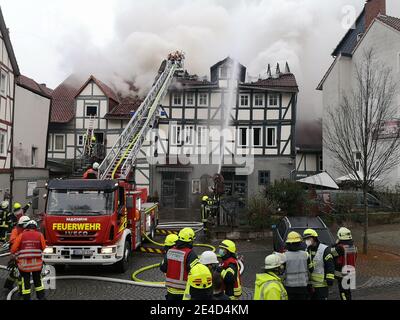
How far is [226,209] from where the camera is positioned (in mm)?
15734

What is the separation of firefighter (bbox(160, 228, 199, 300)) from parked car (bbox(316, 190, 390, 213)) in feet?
40.3

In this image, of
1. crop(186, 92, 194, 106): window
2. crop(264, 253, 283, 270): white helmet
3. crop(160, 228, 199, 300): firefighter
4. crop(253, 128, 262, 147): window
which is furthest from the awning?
crop(264, 253, 283, 270): white helmet

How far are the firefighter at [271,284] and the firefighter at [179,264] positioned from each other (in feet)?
3.99

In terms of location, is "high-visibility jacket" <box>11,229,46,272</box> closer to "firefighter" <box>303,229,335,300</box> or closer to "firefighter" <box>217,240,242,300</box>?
"firefighter" <box>217,240,242,300</box>

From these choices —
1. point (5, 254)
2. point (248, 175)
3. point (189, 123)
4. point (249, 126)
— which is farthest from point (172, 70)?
point (5, 254)

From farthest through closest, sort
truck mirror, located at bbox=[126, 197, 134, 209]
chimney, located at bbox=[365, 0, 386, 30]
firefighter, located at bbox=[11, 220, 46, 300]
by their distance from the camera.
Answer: chimney, located at bbox=[365, 0, 386, 30], truck mirror, located at bbox=[126, 197, 134, 209], firefighter, located at bbox=[11, 220, 46, 300]

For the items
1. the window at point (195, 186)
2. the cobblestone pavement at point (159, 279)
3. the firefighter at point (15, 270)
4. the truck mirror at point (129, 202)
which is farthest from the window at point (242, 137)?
the firefighter at point (15, 270)

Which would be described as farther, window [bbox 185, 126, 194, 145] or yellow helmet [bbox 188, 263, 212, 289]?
window [bbox 185, 126, 194, 145]

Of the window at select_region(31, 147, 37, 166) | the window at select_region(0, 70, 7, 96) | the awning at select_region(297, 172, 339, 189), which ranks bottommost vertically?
the awning at select_region(297, 172, 339, 189)

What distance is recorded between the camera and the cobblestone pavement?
809 centimetres

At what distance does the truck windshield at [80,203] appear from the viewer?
377 inches

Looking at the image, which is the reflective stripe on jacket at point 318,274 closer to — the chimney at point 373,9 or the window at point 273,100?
the window at point 273,100

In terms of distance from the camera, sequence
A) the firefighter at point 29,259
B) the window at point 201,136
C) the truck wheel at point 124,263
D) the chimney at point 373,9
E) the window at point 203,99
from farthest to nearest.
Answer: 1. the window at point 203,99
2. the window at point 201,136
3. the chimney at point 373,9
4. the truck wheel at point 124,263
5. the firefighter at point 29,259

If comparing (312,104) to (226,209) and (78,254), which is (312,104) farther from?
(78,254)
